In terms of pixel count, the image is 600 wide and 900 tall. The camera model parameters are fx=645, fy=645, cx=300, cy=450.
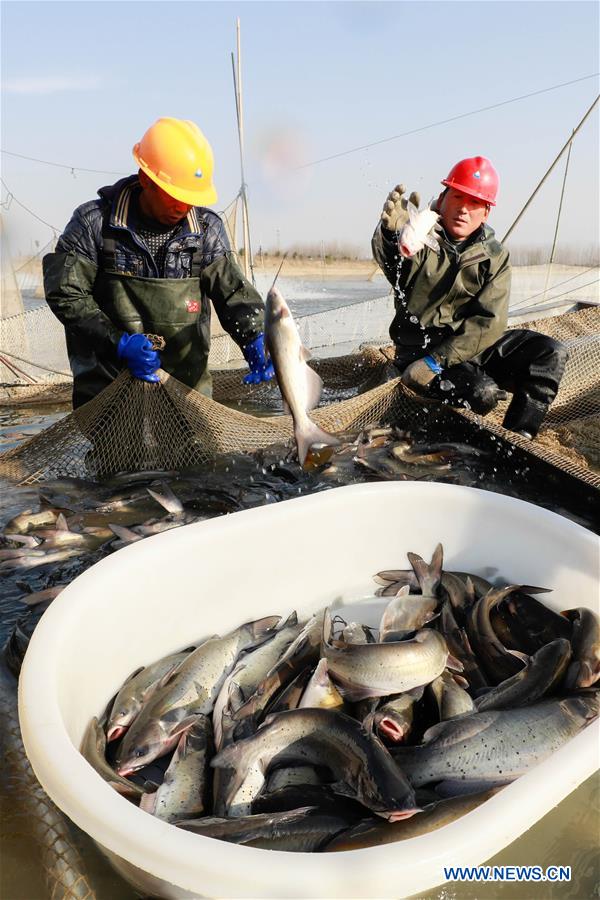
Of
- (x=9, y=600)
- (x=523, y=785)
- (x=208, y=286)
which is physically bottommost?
(x=9, y=600)

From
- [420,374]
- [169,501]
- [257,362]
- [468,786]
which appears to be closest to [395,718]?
[468,786]

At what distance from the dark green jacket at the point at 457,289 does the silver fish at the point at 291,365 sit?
206cm

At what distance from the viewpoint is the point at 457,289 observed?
585 centimetres

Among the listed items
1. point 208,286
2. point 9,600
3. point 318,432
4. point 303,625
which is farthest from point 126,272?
point 303,625

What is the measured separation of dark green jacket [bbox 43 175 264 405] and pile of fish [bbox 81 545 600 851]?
3.08 m

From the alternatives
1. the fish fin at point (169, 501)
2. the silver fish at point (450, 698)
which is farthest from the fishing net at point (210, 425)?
the silver fish at point (450, 698)

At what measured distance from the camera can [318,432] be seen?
4223 millimetres

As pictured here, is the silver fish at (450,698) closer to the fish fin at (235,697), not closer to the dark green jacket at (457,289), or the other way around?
the fish fin at (235,697)

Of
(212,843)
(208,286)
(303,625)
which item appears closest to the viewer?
(212,843)

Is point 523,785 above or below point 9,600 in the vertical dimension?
above

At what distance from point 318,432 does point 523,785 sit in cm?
288

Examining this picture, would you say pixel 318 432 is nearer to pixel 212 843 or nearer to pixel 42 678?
pixel 42 678

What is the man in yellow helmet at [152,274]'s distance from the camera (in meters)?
4.54

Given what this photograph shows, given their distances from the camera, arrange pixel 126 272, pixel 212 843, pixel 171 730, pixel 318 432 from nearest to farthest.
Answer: pixel 212 843, pixel 171 730, pixel 318 432, pixel 126 272
